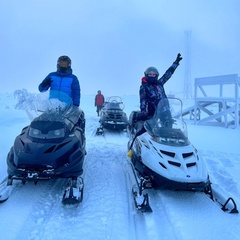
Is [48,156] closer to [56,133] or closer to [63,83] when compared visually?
[56,133]

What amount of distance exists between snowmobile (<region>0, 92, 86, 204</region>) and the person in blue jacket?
32.7 inches

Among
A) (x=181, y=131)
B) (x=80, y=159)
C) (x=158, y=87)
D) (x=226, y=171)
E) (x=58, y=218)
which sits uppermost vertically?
(x=158, y=87)

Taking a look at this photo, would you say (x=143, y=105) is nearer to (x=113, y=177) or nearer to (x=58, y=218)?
(x=113, y=177)

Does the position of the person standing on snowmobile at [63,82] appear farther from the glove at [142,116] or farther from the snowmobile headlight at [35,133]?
the glove at [142,116]

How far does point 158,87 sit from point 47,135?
8.03 ft

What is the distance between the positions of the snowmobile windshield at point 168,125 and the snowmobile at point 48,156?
1228mm

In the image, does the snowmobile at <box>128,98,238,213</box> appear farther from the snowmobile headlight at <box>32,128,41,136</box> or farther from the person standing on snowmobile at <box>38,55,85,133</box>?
the snowmobile headlight at <box>32,128,41,136</box>

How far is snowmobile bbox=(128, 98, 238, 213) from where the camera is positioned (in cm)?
321

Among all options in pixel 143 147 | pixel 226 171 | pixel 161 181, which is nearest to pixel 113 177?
pixel 143 147

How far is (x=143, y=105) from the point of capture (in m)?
4.63

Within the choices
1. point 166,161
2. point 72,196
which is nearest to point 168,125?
point 166,161

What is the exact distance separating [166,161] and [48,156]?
5.19ft

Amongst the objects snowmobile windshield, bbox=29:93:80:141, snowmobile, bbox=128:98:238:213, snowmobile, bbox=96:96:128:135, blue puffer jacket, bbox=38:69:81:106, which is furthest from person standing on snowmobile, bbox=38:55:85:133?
snowmobile, bbox=96:96:128:135

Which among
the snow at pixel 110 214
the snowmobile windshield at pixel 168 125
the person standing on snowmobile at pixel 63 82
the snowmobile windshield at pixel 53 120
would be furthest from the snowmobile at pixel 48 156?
the snowmobile windshield at pixel 168 125
